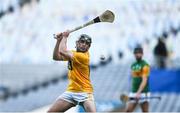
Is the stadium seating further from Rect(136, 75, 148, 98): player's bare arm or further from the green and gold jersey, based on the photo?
Rect(136, 75, 148, 98): player's bare arm

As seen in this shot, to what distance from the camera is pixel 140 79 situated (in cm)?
1045

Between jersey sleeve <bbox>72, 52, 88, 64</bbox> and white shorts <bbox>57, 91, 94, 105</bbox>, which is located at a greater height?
jersey sleeve <bbox>72, 52, 88, 64</bbox>

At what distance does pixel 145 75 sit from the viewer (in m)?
10.3

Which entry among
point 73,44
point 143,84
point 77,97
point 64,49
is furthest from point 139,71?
point 73,44

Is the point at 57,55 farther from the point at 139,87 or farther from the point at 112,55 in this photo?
the point at 112,55

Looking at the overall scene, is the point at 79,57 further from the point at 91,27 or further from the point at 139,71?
the point at 91,27

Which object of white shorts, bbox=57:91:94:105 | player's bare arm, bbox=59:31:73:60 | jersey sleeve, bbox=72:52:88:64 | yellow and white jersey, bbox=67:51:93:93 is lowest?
white shorts, bbox=57:91:94:105

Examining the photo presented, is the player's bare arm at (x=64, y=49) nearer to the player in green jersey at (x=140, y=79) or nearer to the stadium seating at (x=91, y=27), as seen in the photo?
the player in green jersey at (x=140, y=79)

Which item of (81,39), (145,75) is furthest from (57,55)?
(145,75)

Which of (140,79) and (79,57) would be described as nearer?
(79,57)

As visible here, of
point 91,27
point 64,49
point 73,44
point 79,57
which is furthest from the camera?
point 91,27

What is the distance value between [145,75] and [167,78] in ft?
16.9

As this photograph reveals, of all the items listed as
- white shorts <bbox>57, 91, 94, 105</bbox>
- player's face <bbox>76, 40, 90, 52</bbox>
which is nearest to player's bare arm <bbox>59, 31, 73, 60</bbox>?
player's face <bbox>76, 40, 90, 52</bbox>

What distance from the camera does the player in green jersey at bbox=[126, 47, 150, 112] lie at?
10.3m
